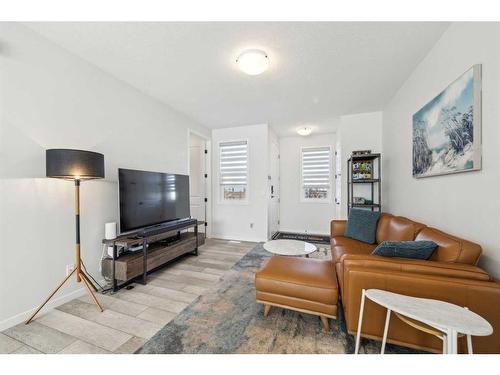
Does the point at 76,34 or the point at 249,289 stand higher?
the point at 76,34

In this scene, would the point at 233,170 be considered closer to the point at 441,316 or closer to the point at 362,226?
the point at 362,226

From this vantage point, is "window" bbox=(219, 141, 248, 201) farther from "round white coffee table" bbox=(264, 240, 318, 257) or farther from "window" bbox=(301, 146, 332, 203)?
"round white coffee table" bbox=(264, 240, 318, 257)

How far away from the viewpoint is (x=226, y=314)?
1791 mm

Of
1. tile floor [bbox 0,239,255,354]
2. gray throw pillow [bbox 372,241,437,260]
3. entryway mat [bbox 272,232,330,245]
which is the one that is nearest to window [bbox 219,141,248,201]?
entryway mat [bbox 272,232,330,245]

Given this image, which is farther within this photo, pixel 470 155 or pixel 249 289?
pixel 249 289

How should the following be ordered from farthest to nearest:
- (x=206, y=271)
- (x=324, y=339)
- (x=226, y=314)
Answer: (x=206, y=271) → (x=226, y=314) → (x=324, y=339)

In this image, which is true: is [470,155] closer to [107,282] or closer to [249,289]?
[249,289]

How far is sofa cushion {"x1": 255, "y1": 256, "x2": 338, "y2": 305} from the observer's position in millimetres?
1540

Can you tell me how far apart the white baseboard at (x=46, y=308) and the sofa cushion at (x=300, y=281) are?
1.93 meters

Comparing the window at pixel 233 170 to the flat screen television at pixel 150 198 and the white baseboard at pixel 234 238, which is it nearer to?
the white baseboard at pixel 234 238
